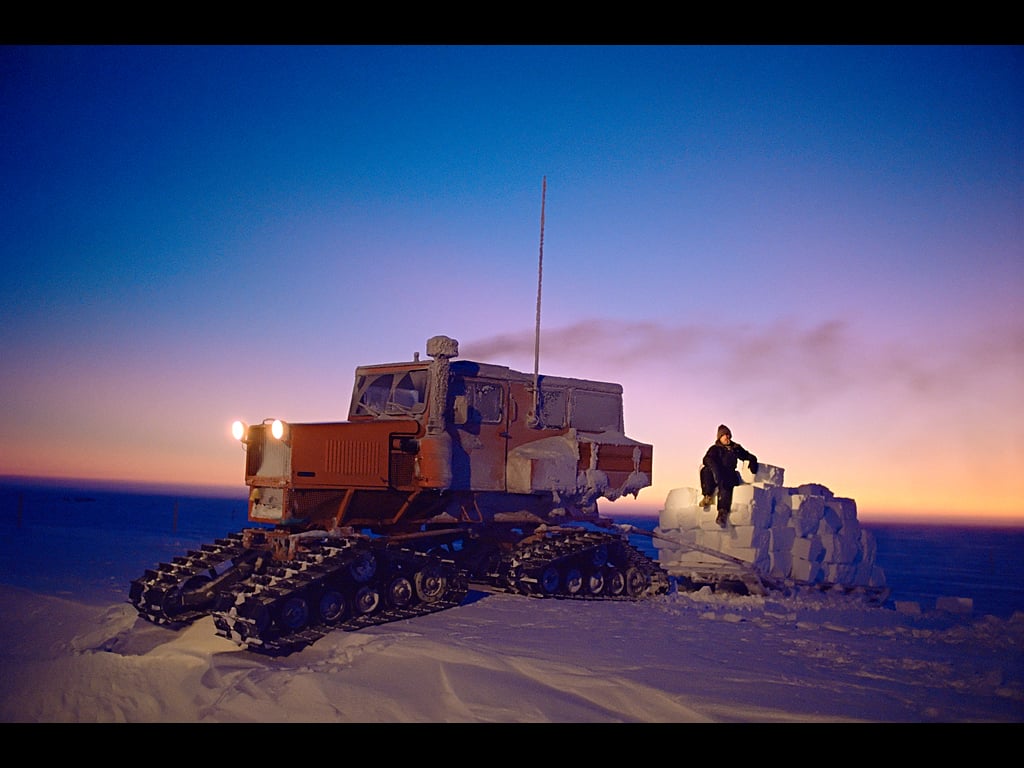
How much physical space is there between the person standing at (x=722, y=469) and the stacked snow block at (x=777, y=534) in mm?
718

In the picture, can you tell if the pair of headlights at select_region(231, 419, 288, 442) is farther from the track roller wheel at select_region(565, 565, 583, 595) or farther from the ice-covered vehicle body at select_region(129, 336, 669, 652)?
the track roller wheel at select_region(565, 565, 583, 595)

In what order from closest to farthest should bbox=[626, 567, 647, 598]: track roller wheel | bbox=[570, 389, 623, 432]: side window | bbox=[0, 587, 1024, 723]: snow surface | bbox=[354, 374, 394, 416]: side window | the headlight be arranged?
Result: bbox=[0, 587, 1024, 723]: snow surface < the headlight < bbox=[354, 374, 394, 416]: side window < bbox=[626, 567, 647, 598]: track roller wheel < bbox=[570, 389, 623, 432]: side window

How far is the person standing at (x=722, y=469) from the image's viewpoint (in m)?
13.8

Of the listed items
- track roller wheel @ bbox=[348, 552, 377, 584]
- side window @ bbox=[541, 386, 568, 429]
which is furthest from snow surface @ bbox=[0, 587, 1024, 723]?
side window @ bbox=[541, 386, 568, 429]

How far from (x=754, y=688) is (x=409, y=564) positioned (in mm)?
5256

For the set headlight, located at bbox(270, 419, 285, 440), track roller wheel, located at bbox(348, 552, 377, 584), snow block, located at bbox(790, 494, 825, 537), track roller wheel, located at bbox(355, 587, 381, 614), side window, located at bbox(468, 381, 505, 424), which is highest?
side window, located at bbox(468, 381, 505, 424)

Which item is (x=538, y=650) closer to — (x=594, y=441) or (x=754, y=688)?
(x=754, y=688)

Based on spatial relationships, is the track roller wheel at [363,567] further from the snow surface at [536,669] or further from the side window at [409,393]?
the side window at [409,393]

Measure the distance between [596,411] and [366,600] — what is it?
18.6 feet

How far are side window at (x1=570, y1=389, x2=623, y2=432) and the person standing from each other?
1706mm

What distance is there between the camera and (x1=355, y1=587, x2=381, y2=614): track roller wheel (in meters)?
10.5

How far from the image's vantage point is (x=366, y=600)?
34.8 feet

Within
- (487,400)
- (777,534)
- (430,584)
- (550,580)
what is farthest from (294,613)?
(777,534)
